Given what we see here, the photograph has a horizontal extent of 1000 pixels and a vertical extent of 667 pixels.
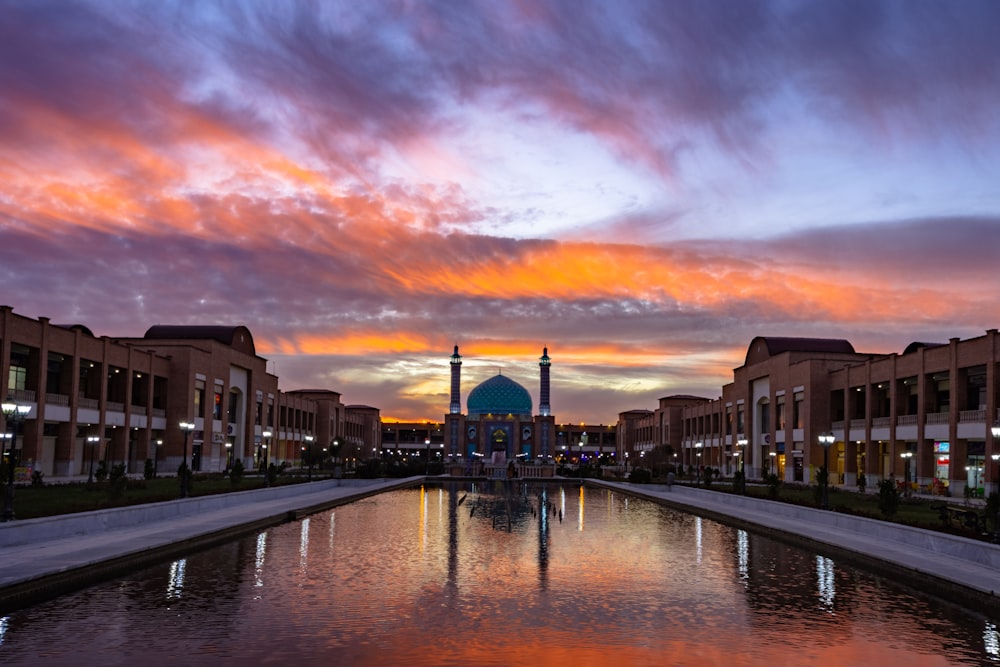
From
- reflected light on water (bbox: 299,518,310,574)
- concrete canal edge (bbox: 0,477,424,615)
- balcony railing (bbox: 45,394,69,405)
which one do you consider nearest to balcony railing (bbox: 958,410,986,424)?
concrete canal edge (bbox: 0,477,424,615)

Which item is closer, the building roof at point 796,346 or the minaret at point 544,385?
the building roof at point 796,346

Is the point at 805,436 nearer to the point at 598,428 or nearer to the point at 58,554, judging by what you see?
the point at 58,554

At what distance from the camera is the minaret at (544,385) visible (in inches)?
5956

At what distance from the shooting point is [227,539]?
24797 millimetres

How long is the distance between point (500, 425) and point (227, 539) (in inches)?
4711

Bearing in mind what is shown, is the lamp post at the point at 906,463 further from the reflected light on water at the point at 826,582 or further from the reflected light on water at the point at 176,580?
the reflected light on water at the point at 176,580

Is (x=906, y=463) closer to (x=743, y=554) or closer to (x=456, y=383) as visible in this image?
(x=743, y=554)

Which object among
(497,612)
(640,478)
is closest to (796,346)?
(640,478)

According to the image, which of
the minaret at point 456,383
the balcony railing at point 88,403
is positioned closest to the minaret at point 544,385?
the minaret at point 456,383

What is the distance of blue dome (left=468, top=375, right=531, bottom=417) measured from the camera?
145m

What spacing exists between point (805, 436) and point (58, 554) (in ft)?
188

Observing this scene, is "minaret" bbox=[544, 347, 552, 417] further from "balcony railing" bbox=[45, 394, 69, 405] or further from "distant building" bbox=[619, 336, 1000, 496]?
"balcony railing" bbox=[45, 394, 69, 405]

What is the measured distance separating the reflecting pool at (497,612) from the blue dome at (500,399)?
11950cm

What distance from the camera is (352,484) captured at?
5653 cm
